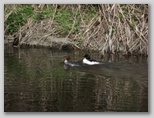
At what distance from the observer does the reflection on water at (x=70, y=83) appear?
5707 mm

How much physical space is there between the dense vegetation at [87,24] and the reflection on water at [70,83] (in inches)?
7.2

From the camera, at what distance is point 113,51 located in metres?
6.78

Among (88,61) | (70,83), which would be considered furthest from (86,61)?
(70,83)

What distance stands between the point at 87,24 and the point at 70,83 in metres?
1.01

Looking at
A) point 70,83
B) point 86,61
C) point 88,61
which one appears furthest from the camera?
point 86,61

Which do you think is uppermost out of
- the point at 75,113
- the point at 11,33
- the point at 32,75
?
the point at 11,33

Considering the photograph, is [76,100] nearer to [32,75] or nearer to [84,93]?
[84,93]

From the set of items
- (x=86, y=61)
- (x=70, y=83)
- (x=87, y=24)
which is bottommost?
(x=70, y=83)

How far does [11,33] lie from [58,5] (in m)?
0.77

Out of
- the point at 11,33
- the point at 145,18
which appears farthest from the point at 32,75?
the point at 145,18

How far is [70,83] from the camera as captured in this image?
243 inches

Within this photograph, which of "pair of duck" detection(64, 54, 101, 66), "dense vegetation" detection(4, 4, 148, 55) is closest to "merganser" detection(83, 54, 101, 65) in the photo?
"pair of duck" detection(64, 54, 101, 66)

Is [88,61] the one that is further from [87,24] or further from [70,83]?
[70,83]

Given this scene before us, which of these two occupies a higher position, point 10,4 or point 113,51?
point 10,4
